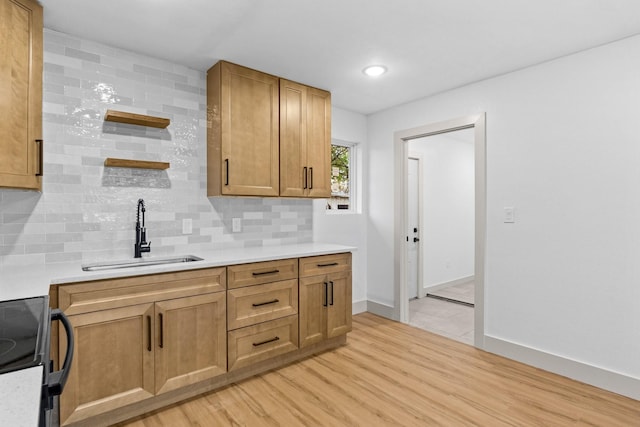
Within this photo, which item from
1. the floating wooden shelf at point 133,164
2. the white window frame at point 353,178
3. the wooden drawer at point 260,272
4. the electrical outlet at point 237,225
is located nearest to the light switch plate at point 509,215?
the white window frame at point 353,178

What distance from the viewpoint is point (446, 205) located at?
5.47 meters

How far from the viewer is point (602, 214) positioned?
2459 mm

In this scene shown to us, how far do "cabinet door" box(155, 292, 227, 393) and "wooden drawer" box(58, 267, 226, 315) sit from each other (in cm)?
6

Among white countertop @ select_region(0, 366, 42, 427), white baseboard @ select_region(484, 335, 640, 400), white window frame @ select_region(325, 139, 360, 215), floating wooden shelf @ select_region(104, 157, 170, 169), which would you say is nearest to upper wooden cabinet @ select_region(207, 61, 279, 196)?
floating wooden shelf @ select_region(104, 157, 170, 169)

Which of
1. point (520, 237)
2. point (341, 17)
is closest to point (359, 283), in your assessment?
point (520, 237)

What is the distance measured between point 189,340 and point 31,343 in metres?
1.51

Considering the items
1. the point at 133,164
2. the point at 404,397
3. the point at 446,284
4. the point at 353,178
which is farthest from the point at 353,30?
the point at 446,284

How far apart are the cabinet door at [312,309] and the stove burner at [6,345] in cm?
211

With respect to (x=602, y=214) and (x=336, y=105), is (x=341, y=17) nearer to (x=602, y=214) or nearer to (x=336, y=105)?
(x=336, y=105)

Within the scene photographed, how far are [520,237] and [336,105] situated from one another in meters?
2.31

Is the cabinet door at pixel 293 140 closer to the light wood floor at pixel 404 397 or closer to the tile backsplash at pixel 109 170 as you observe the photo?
the tile backsplash at pixel 109 170

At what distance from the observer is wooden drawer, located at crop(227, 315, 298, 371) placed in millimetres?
2439

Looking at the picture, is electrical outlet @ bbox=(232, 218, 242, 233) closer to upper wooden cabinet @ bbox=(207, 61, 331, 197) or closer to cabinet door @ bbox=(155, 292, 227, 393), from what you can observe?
upper wooden cabinet @ bbox=(207, 61, 331, 197)

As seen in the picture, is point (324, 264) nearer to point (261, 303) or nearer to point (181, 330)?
point (261, 303)
